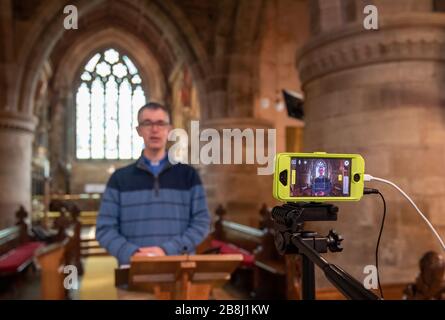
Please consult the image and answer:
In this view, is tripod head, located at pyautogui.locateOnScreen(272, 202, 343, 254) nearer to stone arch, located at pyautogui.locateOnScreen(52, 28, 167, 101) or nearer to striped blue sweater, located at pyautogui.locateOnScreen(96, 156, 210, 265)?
striped blue sweater, located at pyautogui.locateOnScreen(96, 156, 210, 265)

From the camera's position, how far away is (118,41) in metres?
19.2

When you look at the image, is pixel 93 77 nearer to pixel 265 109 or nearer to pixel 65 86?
pixel 65 86

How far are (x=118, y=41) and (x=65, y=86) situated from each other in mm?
2737

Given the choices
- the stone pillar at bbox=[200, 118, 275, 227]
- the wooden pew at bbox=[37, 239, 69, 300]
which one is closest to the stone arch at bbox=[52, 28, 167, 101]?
the stone pillar at bbox=[200, 118, 275, 227]

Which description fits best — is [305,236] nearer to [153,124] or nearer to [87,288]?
[153,124]

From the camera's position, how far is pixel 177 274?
2.35 meters

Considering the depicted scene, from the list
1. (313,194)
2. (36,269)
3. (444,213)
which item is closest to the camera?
(313,194)

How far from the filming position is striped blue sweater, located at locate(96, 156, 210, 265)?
2.24 metres

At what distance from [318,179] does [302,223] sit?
0.11 meters

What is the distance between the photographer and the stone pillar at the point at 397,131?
3328 mm

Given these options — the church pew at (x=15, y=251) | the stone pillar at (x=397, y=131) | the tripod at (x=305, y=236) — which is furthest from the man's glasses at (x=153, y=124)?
the church pew at (x=15, y=251)

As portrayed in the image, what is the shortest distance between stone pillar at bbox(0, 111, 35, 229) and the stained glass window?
11064 millimetres
